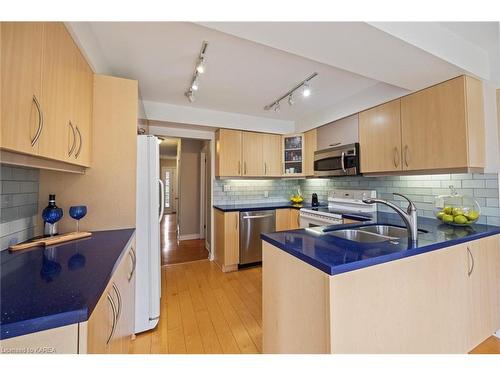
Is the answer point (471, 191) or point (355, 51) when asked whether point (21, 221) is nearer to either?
point (355, 51)

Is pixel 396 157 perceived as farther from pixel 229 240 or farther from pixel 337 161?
pixel 229 240

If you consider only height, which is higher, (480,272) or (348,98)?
(348,98)

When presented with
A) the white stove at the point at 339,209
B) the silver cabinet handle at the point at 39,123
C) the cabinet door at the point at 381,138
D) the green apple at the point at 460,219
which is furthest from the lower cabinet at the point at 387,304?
the silver cabinet handle at the point at 39,123

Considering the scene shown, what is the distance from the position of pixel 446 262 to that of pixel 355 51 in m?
1.42

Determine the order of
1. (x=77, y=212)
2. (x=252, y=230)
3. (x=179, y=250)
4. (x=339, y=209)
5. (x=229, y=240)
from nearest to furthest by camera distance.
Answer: (x=77, y=212), (x=339, y=209), (x=229, y=240), (x=252, y=230), (x=179, y=250)

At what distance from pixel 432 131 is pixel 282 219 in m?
2.08

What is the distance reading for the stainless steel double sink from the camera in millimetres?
1560

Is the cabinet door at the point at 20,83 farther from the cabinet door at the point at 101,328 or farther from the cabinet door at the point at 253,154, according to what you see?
the cabinet door at the point at 253,154

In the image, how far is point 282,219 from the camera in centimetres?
330

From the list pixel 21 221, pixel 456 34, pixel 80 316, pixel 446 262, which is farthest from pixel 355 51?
pixel 21 221

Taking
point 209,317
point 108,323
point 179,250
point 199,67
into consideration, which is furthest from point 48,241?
point 179,250

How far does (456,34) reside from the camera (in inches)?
59.2

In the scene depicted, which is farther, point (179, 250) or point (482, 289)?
point (179, 250)
